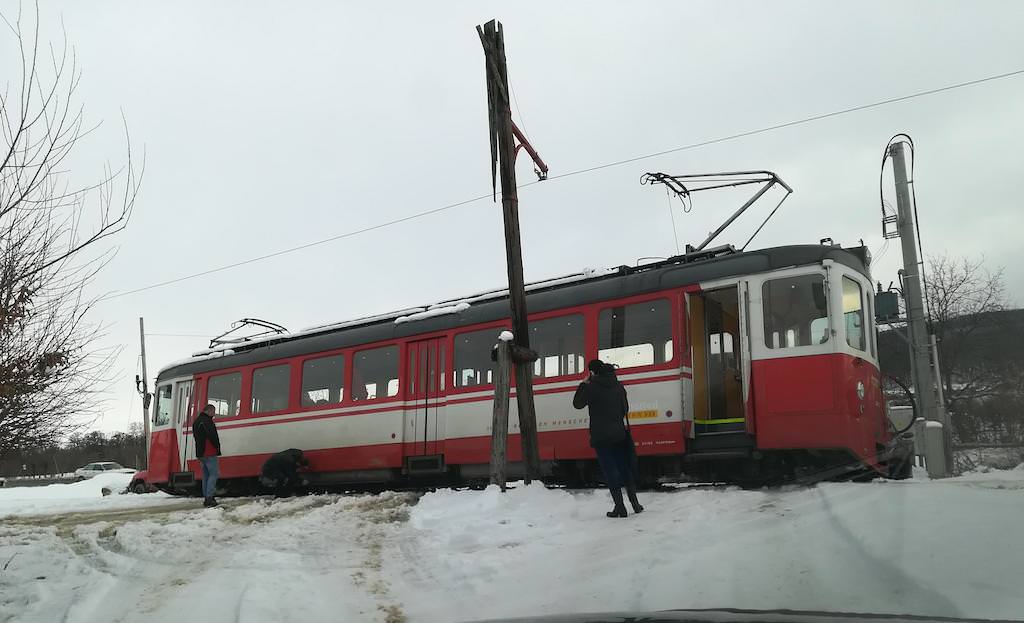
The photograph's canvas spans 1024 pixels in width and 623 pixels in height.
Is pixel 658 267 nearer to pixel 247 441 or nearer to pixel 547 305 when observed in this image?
pixel 547 305

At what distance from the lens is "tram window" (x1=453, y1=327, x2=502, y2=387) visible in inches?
471

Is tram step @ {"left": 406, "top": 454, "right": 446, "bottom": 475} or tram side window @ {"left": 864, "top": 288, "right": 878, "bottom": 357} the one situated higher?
tram side window @ {"left": 864, "top": 288, "right": 878, "bottom": 357}

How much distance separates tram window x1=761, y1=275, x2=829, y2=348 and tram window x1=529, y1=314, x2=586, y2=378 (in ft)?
8.56

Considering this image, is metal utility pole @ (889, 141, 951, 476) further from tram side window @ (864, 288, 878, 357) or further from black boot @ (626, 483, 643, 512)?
black boot @ (626, 483, 643, 512)

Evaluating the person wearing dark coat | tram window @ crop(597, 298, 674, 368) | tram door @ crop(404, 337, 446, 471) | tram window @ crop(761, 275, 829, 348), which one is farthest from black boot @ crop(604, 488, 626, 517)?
the person wearing dark coat

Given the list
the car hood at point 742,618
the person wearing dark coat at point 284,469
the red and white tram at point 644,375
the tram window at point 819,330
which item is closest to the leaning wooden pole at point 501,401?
the red and white tram at point 644,375

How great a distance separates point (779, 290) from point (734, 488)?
247 cm

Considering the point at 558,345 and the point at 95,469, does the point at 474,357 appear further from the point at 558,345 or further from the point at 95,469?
the point at 95,469

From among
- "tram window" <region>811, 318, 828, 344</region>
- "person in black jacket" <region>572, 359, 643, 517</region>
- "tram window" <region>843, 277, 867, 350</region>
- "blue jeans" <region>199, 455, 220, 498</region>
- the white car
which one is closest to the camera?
"person in black jacket" <region>572, 359, 643, 517</region>

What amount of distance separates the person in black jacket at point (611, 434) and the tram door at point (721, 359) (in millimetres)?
2191

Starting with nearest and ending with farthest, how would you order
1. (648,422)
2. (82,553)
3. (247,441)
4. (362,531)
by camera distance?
(82,553), (362,531), (648,422), (247,441)

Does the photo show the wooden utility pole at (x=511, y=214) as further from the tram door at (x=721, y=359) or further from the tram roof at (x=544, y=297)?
the tram door at (x=721, y=359)

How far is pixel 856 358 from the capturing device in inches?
378

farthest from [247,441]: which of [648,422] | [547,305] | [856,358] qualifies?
[856,358]
